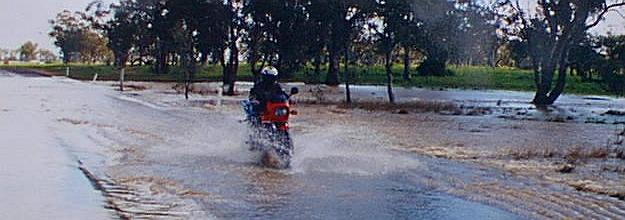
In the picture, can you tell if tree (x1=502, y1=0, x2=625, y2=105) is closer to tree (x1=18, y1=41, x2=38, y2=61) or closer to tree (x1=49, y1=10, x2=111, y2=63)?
tree (x1=49, y1=10, x2=111, y2=63)

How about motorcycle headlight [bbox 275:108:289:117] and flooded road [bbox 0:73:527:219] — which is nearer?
flooded road [bbox 0:73:527:219]

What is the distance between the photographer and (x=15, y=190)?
35.9 ft

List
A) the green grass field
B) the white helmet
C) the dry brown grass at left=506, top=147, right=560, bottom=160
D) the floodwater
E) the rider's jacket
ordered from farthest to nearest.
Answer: the green grass field, the dry brown grass at left=506, top=147, right=560, bottom=160, the white helmet, the rider's jacket, the floodwater

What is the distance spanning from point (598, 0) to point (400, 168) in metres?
31.2

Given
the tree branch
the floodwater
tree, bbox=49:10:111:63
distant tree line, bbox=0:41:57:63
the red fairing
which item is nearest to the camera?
the floodwater

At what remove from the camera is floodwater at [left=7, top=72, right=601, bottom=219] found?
9.89 m

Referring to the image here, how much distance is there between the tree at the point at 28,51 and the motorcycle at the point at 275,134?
152 metres

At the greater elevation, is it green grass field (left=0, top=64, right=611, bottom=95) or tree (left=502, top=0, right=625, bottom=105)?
tree (left=502, top=0, right=625, bottom=105)

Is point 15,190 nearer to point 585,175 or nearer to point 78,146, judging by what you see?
point 78,146

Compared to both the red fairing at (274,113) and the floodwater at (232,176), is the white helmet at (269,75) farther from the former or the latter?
the floodwater at (232,176)

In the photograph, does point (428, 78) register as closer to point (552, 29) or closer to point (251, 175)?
point (552, 29)

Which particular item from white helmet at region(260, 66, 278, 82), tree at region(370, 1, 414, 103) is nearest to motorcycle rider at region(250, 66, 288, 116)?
white helmet at region(260, 66, 278, 82)

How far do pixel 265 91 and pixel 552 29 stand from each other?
32.4 m

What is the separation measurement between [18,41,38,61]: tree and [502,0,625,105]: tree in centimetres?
12526
